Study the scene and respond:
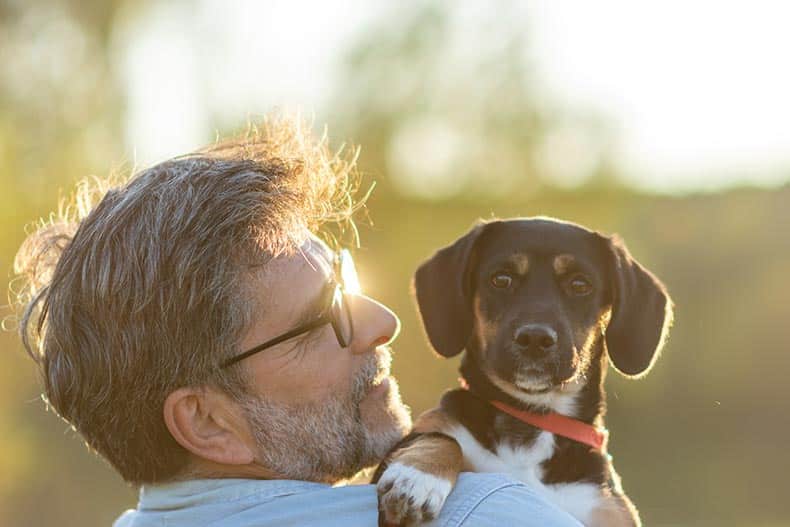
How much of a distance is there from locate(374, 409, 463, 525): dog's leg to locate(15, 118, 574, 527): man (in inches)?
2.0

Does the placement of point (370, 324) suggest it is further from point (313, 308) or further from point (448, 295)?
point (448, 295)

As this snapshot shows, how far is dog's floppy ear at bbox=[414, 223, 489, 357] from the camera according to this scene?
3.63 meters

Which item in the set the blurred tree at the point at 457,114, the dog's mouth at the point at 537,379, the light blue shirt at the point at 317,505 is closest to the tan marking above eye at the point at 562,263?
the dog's mouth at the point at 537,379

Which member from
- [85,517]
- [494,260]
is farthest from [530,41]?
[494,260]

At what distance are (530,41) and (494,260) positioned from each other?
13917mm

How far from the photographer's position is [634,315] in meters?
3.69

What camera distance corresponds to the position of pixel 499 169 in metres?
16.5

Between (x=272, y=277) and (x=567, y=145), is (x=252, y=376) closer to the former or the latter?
(x=272, y=277)

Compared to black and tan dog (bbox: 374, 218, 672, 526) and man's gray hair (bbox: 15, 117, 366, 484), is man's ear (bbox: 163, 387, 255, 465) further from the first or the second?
black and tan dog (bbox: 374, 218, 672, 526)

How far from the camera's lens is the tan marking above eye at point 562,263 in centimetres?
371

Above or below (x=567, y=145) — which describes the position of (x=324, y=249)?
above

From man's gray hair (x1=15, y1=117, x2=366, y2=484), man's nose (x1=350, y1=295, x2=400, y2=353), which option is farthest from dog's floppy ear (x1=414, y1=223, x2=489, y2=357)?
man's gray hair (x1=15, y1=117, x2=366, y2=484)

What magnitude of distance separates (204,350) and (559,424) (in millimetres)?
1151

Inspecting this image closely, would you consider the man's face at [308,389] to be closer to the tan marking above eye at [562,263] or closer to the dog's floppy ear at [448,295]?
the dog's floppy ear at [448,295]
